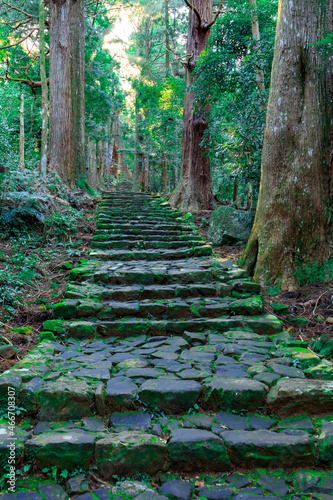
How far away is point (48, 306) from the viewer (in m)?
4.37

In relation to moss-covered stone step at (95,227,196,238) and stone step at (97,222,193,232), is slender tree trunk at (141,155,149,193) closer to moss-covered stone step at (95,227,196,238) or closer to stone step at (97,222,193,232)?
stone step at (97,222,193,232)

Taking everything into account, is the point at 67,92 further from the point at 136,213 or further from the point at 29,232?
the point at 29,232

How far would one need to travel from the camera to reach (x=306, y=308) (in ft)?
14.3

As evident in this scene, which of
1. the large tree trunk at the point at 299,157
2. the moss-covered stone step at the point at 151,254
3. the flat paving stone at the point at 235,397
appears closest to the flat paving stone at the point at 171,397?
the flat paving stone at the point at 235,397

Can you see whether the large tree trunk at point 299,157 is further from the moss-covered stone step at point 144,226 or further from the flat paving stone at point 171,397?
the moss-covered stone step at point 144,226

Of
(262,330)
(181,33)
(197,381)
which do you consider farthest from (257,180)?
(181,33)

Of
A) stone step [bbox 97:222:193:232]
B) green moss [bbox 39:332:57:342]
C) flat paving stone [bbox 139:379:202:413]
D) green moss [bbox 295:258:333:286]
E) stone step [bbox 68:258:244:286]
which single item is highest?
stone step [bbox 97:222:193:232]

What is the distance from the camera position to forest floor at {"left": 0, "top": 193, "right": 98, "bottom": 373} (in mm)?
3781

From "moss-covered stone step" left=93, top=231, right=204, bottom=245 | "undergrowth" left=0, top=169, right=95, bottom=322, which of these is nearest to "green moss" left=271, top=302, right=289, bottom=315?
"moss-covered stone step" left=93, top=231, right=204, bottom=245

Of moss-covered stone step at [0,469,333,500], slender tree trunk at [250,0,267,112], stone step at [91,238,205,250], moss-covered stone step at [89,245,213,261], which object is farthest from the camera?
stone step at [91,238,205,250]

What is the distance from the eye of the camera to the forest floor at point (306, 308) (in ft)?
13.0

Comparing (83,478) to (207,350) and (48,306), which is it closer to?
(207,350)

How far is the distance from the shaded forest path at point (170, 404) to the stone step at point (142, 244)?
2.52m

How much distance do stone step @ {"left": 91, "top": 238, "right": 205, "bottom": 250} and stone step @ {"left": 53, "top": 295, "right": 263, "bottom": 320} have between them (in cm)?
257
